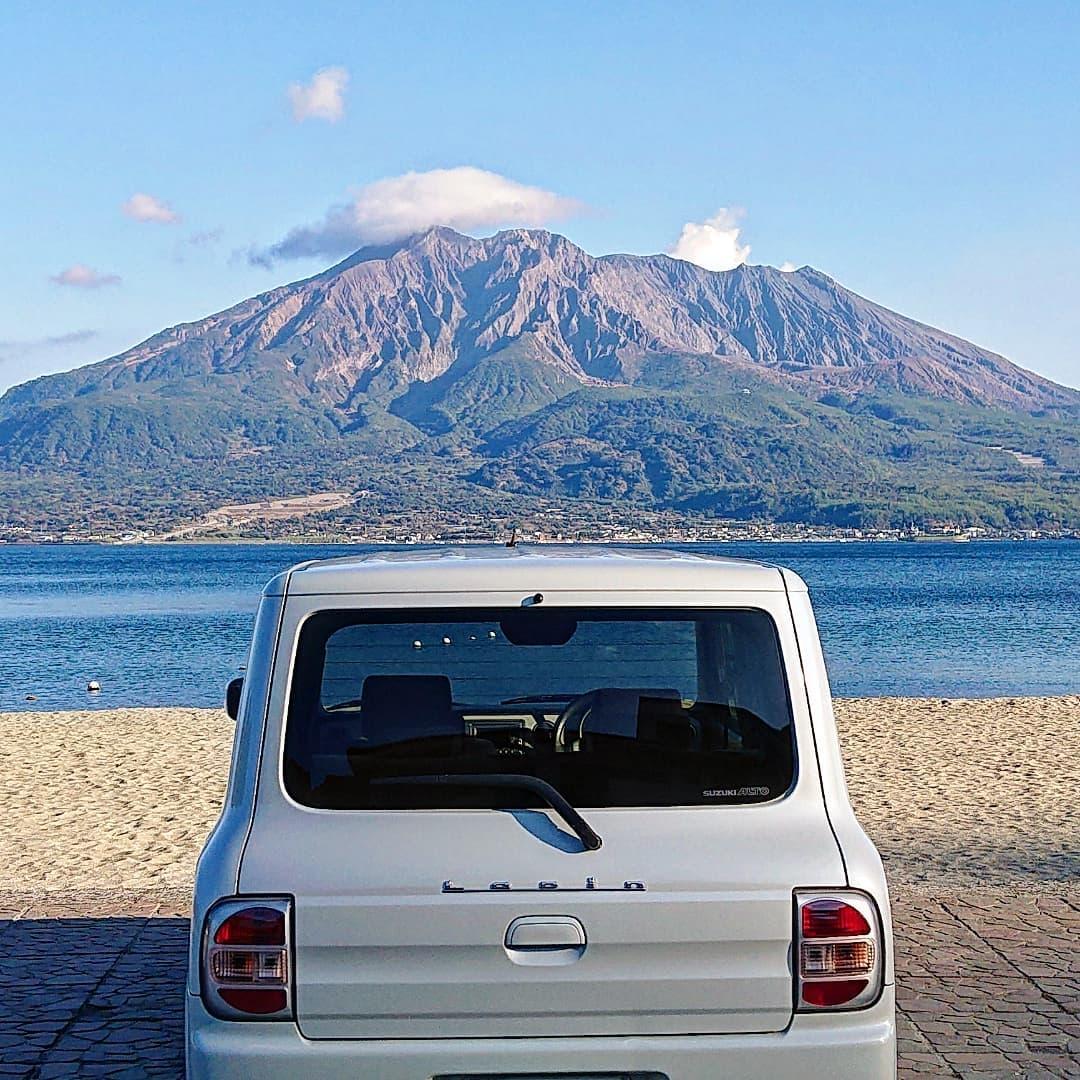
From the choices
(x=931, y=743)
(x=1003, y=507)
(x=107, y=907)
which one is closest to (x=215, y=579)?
(x=931, y=743)

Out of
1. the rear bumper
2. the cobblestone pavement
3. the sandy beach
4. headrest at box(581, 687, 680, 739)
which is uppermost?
headrest at box(581, 687, 680, 739)

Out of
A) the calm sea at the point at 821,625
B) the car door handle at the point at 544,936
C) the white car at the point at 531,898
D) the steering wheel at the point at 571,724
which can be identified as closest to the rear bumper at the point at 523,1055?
the white car at the point at 531,898

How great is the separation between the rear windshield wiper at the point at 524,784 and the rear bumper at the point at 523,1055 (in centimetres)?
44

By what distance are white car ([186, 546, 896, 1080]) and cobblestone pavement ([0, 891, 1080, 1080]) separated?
2251 millimetres

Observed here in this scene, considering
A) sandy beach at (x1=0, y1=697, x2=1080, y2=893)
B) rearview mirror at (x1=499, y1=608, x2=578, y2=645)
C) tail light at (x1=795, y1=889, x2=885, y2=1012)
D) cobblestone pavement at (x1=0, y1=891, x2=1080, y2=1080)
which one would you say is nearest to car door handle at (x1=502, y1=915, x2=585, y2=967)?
tail light at (x1=795, y1=889, x2=885, y2=1012)

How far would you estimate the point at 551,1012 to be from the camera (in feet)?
11.5

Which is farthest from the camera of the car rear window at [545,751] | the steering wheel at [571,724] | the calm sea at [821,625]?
the calm sea at [821,625]

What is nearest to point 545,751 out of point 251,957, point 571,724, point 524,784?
point 571,724

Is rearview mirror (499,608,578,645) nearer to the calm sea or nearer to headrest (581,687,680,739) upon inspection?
headrest (581,687,680,739)

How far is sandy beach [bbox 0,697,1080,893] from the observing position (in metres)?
9.73

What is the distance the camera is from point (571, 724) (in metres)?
4.30

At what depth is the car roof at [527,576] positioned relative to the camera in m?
3.69

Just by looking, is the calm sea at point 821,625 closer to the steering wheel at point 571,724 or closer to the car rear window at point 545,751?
the steering wheel at point 571,724

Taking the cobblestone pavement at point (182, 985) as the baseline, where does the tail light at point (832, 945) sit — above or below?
above
